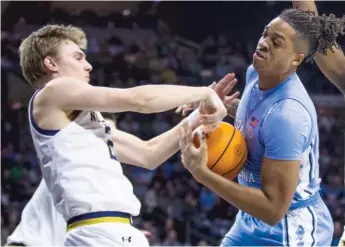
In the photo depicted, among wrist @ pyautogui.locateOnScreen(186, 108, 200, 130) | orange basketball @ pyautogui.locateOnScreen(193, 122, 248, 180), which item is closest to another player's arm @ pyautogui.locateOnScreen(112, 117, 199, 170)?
wrist @ pyautogui.locateOnScreen(186, 108, 200, 130)

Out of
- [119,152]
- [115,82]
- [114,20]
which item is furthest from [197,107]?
[114,20]

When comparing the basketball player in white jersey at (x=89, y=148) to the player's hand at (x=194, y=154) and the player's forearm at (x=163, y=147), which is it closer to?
the player's hand at (x=194, y=154)

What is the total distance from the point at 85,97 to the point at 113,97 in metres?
0.13

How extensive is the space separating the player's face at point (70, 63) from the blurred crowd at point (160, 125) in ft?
18.7

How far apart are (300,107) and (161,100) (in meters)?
0.65

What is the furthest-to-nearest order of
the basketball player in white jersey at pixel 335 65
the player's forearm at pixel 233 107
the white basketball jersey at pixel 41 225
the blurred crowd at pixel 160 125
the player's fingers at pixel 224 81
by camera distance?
the blurred crowd at pixel 160 125, the white basketball jersey at pixel 41 225, the player's forearm at pixel 233 107, the basketball player in white jersey at pixel 335 65, the player's fingers at pixel 224 81

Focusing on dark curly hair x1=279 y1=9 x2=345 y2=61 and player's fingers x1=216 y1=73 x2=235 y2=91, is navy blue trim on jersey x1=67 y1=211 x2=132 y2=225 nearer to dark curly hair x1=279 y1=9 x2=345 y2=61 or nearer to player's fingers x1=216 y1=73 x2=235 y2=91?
player's fingers x1=216 y1=73 x2=235 y2=91

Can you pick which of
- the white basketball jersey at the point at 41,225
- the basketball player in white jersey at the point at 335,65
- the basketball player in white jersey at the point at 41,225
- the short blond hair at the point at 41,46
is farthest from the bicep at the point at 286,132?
the white basketball jersey at the point at 41,225

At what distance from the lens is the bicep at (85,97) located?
10.5ft

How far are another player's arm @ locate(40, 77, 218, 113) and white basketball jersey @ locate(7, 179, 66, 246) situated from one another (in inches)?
48.9

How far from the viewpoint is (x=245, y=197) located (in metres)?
3.28

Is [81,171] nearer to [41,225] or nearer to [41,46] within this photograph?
[41,46]

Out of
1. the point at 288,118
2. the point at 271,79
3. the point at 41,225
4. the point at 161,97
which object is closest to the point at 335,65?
the point at 271,79

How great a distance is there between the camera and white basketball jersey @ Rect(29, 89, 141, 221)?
10.5ft
